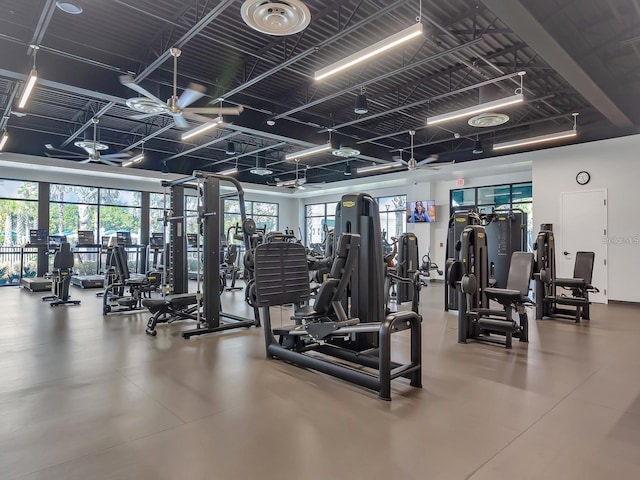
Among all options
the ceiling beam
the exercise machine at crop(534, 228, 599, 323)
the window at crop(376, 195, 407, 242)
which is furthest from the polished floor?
the window at crop(376, 195, 407, 242)

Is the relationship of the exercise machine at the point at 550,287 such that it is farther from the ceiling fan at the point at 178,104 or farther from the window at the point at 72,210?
the window at the point at 72,210

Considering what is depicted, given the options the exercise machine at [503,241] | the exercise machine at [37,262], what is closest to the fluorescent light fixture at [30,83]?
the exercise machine at [37,262]

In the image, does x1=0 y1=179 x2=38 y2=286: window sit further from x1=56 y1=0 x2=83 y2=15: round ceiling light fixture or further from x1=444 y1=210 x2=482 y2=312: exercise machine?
x1=444 y1=210 x2=482 y2=312: exercise machine

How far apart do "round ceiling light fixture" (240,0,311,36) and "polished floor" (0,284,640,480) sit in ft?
12.3

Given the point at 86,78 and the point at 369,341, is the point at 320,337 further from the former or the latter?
the point at 86,78

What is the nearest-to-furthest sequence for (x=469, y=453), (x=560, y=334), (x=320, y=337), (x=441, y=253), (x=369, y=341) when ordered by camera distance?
(x=469, y=453), (x=320, y=337), (x=369, y=341), (x=560, y=334), (x=441, y=253)

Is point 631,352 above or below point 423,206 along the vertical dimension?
below

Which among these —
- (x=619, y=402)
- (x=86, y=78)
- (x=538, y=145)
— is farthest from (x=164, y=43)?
(x=538, y=145)

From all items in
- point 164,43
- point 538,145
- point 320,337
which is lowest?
point 320,337

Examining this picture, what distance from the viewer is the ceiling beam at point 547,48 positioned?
4359mm

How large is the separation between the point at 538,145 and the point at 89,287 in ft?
43.4

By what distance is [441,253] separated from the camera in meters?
13.5

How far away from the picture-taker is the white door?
8812mm

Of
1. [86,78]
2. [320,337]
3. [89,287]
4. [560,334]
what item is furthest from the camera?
[89,287]
